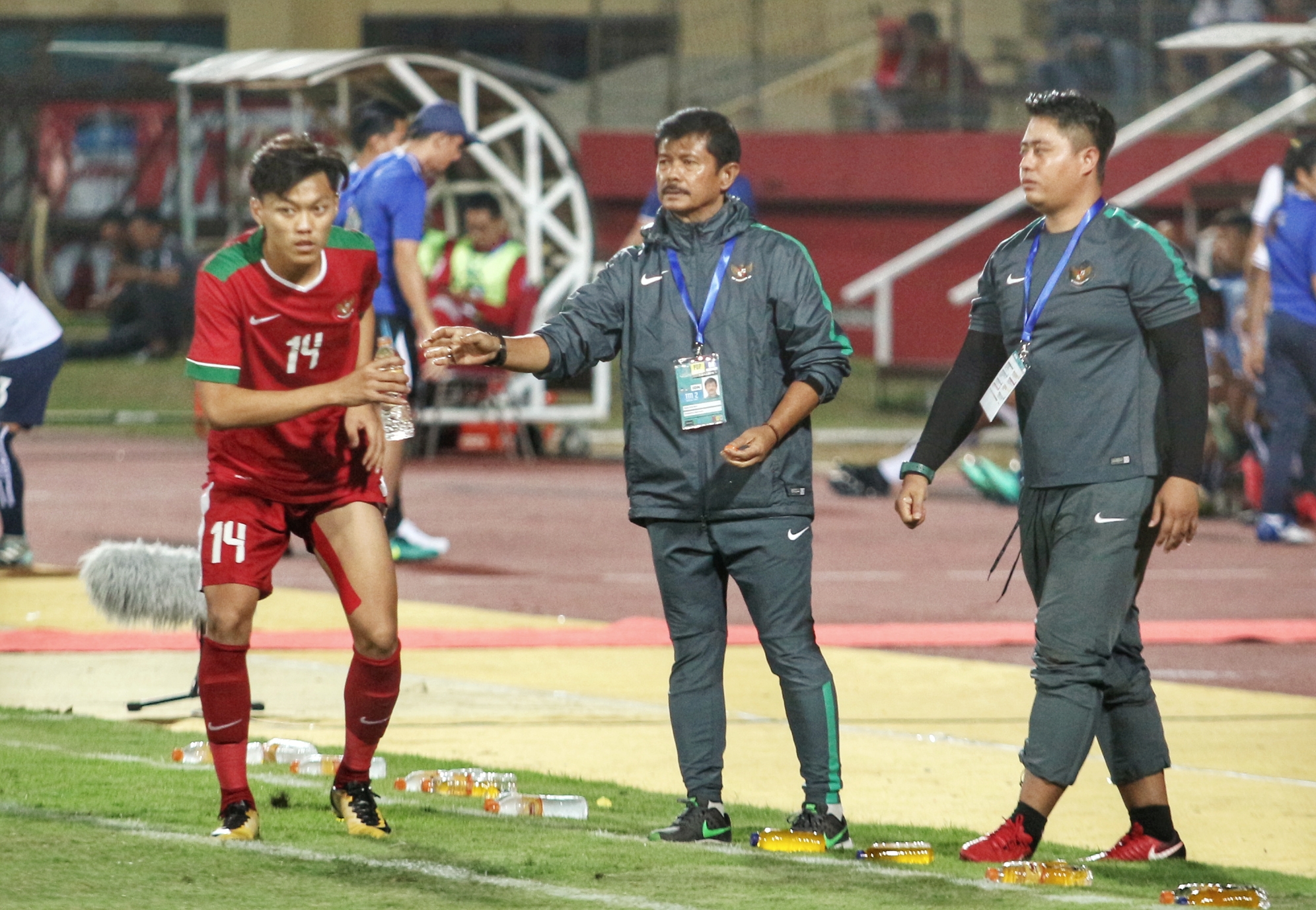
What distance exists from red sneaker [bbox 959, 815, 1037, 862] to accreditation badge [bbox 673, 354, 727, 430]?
1314mm

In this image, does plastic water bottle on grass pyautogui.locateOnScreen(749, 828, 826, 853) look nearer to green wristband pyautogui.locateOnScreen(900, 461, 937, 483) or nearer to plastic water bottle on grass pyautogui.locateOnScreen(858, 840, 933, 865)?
plastic water bottle on grass pyautogui.locateOnScreen(858, 840, 933, 865)

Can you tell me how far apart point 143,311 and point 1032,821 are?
82.8 ft

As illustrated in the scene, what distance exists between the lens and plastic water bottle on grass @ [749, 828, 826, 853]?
19.3 ft

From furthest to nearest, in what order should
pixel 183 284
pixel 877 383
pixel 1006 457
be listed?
pixel 183 284
pixel 877 383
pixel 1006 457

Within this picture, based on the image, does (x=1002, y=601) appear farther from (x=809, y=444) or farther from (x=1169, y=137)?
(x=1169, y=137)

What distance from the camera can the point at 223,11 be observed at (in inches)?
1455

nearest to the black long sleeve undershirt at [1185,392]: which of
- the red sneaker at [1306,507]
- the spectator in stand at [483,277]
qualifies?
the red sneaker at [1306,507]

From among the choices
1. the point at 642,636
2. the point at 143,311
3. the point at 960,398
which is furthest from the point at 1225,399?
the point at 143,311

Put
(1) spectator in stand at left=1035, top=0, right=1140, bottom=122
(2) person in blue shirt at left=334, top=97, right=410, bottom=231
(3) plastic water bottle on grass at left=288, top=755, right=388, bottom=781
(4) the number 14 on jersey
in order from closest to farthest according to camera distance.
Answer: (4) the number 14 on jersey < (3) plastic water bottle on grass at left=288, top=755, right=388, bottom=781 < (2) person in blue shirt at left=334, top=97, right=410, bottom=231 < (1) spectator in stand at left=1035, top=0, right=1140, bottom=122

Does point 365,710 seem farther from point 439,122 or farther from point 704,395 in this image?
point 439,122

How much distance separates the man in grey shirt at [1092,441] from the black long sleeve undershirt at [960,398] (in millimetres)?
144

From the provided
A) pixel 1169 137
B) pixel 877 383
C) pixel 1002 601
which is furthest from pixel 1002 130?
pixel 1002 601

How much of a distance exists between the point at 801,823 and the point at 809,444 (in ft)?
3.43

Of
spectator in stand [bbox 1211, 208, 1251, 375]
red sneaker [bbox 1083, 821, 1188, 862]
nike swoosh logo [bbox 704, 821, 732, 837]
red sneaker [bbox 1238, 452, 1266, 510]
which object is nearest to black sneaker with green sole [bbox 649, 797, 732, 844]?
nike swoosh logo [bbox 704, 821, 732, 837]
